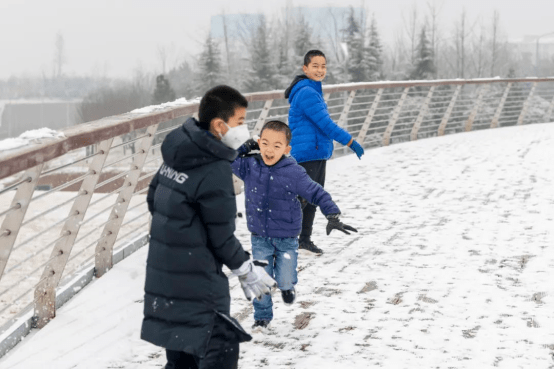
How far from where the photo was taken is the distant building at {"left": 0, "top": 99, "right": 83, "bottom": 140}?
146750mm

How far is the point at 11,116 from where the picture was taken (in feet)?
481

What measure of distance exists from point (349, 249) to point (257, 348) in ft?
8.73

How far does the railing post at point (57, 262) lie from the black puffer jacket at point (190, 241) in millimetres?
2018

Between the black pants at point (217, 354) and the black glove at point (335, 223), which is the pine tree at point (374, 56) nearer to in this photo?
the black glove at point (335, 223)

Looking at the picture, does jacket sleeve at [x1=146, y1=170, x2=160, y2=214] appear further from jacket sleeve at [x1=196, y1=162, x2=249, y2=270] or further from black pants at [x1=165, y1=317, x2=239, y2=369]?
black pants at [x1=165, y1=317, x2=239, y2=369]

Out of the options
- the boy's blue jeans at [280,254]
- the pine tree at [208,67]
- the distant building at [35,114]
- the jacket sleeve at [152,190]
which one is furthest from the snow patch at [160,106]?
the distant building at [35,114]

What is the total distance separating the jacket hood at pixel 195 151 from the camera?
10.7ft

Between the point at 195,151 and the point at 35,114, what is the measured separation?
522ft

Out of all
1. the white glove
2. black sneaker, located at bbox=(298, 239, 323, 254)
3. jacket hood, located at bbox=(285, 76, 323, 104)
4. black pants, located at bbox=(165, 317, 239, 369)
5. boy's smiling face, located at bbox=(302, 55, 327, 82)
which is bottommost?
black sneaker, located at bbox=(298, 239, 323, 254)

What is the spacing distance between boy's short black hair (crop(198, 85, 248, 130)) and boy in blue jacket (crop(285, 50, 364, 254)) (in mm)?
3386

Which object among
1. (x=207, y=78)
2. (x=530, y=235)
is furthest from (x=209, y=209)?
(x=207, y=78)

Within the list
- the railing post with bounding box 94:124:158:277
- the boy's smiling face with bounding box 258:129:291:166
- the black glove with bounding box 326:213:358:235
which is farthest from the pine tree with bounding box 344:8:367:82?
the boy's smiling face with bounding box 258:129:291:166

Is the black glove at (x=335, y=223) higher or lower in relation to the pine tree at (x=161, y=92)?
higher

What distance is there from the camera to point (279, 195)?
16.9 feet
